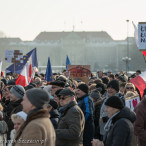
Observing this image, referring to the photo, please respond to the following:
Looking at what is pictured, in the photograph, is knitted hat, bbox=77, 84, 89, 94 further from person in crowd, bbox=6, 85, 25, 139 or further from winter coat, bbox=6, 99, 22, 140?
winter coat, bbox=6, 99, 22, 140

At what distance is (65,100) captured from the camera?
5289 mm

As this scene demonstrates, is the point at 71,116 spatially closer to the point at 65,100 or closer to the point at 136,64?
the point at 65,100

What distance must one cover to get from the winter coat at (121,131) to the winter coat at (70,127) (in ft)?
1.67

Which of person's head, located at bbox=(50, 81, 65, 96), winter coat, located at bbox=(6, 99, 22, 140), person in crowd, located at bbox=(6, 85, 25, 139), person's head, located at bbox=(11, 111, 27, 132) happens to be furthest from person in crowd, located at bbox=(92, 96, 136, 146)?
person's head, located at bbox=(50, 81, 65, 96)

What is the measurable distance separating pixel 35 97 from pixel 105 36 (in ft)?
375

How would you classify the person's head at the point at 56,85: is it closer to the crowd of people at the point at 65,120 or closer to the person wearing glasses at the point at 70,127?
the crowd of people at the point at 65,120

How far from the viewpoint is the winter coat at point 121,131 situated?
4.46m

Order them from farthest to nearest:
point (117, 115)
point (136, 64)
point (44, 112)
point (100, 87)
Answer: point (136, 64) < point (100, 87) < point (117, 115) < point (44, 112)

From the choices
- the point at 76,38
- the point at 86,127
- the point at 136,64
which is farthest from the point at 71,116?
the point at 76,38

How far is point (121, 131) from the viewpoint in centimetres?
447

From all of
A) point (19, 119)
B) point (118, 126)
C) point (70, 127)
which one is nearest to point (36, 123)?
point (19, 119)

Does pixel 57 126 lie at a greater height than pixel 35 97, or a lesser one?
lesser

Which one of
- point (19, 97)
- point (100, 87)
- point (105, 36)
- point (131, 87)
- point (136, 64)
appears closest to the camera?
point (19, 97)

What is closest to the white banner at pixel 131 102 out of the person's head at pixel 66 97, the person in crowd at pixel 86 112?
the person in crowd at pixel 86 112
